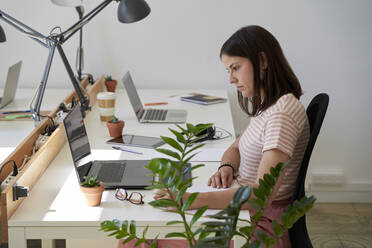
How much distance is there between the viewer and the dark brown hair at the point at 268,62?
5.90 feet

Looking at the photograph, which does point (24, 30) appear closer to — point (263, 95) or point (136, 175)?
point (136, 175)

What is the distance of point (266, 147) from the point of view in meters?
1.66

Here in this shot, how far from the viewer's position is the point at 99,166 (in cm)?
204

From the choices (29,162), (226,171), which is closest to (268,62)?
(226,171)

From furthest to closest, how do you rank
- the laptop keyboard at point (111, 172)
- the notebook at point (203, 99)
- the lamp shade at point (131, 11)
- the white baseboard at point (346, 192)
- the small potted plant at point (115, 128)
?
1. the white baseboard at point (346, 192)
2. the notebook at point (203, 99)
3. the lamp shade at point (131, 11)
4. the small potted plant at point (115, 128)
5. the laptop keyboard at point (111, 172)

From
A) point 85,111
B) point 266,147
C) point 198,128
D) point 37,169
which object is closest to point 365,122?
point 85,111

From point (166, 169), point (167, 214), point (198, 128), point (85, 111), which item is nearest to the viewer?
point (166, 169)

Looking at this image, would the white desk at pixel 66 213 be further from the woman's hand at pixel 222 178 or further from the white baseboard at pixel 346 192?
the white baseboard at pixel 346 192

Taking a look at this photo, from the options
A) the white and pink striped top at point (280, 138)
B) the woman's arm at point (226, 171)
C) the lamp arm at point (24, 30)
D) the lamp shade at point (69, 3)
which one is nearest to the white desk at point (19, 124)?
the lamp arm at point (24, 30)

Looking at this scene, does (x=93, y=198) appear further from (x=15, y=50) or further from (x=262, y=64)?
(x=15, y=50)

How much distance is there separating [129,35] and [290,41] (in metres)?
1.02

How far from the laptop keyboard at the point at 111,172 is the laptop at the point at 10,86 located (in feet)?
4.03

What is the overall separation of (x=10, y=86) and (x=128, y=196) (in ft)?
5.41

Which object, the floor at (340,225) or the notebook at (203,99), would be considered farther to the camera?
the notebook at (203,99)
